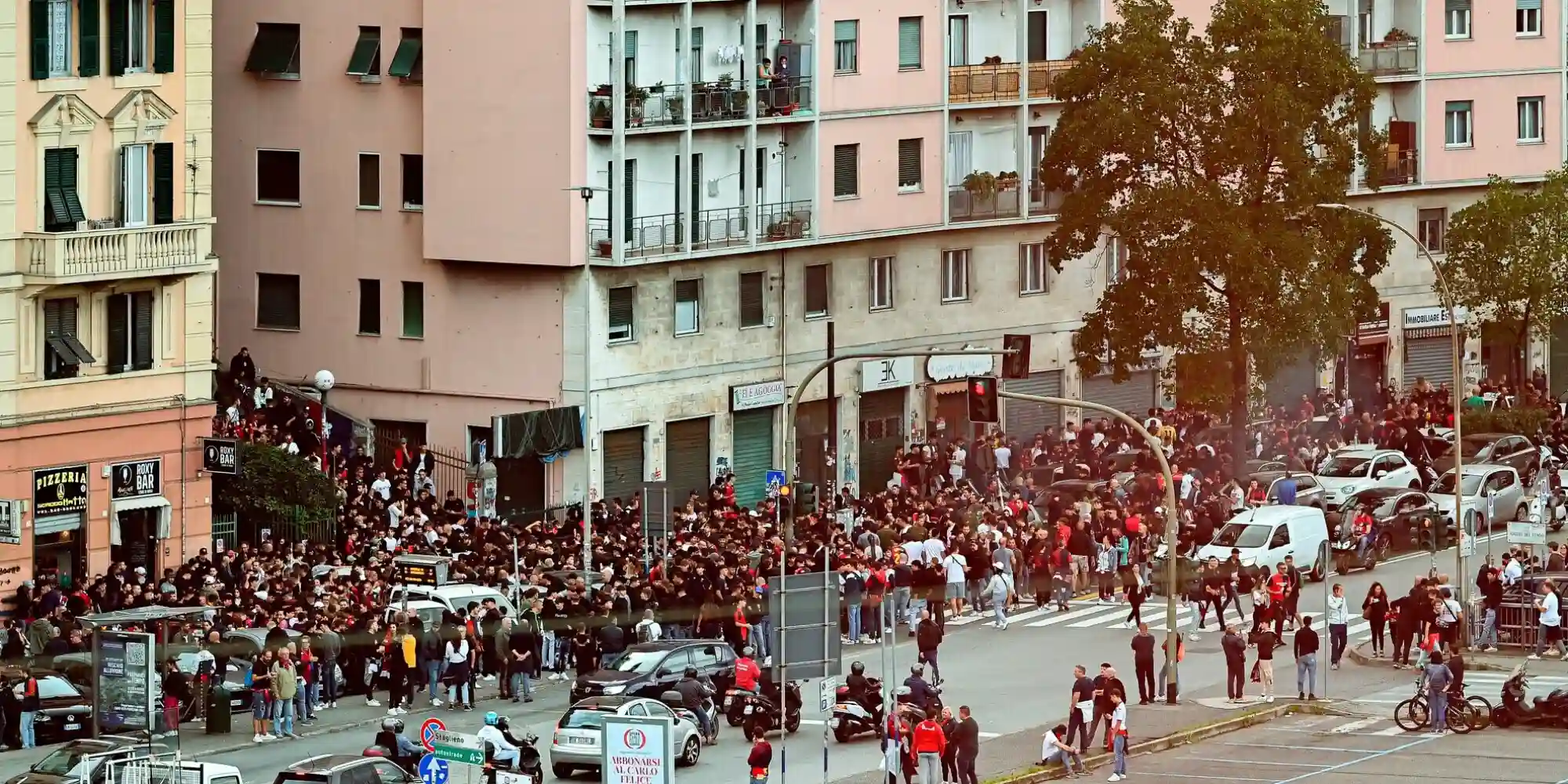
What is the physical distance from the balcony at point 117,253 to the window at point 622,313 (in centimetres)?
1061

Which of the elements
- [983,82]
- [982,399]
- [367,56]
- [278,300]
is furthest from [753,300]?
[982,399]

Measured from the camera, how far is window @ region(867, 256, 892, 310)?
251 feet

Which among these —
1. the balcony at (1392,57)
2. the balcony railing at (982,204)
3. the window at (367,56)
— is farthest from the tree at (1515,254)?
the window at (367,56)

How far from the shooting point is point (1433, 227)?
290 ft

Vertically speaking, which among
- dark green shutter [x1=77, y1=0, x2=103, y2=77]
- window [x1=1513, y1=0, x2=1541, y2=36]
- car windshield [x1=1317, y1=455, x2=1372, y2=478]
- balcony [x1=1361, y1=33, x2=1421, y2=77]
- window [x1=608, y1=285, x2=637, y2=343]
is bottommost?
car windshield [x1=1317, y1=455, x2=1372, y2=478]

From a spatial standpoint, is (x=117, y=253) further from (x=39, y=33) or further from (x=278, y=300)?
(x=278, y=300)

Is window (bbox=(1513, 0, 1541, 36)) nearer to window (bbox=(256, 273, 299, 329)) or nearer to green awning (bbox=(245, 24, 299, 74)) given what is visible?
green awning (bbox=(245, 24, 299, 74))

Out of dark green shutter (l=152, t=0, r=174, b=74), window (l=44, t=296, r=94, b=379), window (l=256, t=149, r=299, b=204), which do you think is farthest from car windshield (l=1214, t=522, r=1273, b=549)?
window (l=256, t=149, r=299, b=204)

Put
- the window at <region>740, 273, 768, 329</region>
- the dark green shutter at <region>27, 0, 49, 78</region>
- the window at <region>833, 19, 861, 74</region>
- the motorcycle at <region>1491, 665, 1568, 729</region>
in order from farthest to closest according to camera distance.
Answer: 1. the window at <region>833, 19, 861, 74</region>
2. the window at <region>740, 273, 768, 329</region>
3. the dark green shutter at <region>27, 0, 49, 78</region>
4. the motorcycle at <region>1491, 665, 1568, 729</region>

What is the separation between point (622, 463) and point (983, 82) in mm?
13559

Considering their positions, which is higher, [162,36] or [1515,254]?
[162,36]

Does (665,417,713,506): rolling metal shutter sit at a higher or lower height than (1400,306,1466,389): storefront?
lower

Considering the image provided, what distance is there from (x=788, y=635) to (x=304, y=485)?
75.2ft

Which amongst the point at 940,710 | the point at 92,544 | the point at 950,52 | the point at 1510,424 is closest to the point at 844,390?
Answer: the point at 950,52
